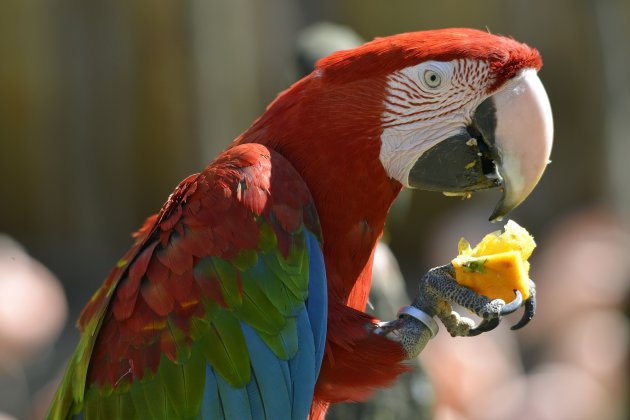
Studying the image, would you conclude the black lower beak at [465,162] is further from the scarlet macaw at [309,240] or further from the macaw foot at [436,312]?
the macaw foot at [436,312]

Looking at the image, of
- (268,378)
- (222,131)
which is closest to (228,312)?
(268,378)

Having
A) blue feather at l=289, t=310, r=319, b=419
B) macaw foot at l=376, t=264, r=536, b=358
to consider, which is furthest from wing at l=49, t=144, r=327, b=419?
macaw foot at l=376, t=264, r=536, b=358

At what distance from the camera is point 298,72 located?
3.38 m

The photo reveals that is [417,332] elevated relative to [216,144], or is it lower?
elevated

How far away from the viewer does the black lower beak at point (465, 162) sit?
2.18 metres

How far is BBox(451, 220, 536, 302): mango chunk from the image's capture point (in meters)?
2.16

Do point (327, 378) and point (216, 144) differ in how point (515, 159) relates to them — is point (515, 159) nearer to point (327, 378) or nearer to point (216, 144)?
point (327, 378)

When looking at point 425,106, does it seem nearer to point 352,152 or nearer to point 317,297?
point 352,152

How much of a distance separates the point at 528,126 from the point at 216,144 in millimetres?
4411

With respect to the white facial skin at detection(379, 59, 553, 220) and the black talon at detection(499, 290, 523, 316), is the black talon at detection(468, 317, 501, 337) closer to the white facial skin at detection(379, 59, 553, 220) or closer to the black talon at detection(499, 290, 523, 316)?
the black talon at detection(499, 290, 523, 316)

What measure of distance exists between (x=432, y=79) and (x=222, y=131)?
4.30 meters

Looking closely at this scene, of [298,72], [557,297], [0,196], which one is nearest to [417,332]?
[298,72]

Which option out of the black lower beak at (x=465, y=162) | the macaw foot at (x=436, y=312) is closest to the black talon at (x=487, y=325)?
the macaw foot at (x=436, y=312)

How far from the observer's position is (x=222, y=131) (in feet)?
21.1
